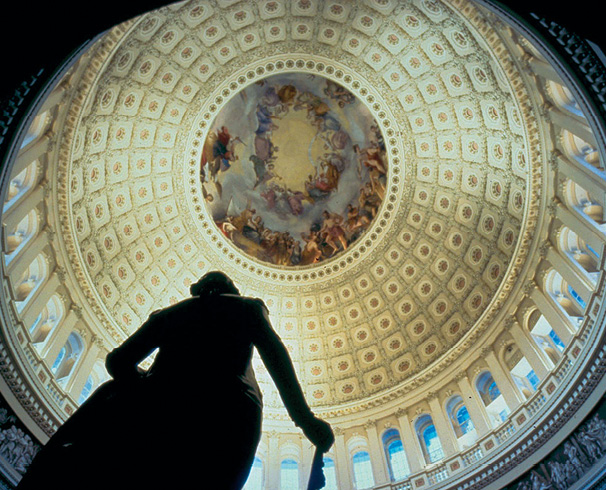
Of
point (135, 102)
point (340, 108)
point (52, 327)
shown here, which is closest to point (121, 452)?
point (52, 327)

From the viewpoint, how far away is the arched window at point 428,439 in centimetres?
1800

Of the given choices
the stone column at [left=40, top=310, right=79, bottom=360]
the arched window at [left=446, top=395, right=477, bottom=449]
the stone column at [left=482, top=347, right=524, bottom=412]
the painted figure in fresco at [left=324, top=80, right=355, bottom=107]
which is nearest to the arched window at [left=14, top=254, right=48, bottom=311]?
the stone column at [left=40, top=310, right=79, bottom=360]

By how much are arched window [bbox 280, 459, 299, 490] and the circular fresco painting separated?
9.70 m

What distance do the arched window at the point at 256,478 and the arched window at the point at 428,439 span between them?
588cm

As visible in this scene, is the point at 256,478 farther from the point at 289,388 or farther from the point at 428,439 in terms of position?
the point at 289,388

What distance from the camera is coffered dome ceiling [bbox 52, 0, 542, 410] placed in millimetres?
18516

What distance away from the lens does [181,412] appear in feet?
11.2

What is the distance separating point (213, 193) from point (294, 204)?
4.56 meters

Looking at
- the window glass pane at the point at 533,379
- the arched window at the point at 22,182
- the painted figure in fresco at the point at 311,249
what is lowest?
the window glass pane at the point at 533,379

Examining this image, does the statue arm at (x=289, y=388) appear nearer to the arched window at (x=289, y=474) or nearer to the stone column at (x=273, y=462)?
the stone column at (x=273, y=462)

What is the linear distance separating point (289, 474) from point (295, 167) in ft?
48.8

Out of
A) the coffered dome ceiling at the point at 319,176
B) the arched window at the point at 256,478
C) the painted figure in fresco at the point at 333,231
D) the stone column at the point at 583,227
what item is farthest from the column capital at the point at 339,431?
the stone column at the point at 583,227

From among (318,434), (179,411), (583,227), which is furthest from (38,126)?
(583,227)

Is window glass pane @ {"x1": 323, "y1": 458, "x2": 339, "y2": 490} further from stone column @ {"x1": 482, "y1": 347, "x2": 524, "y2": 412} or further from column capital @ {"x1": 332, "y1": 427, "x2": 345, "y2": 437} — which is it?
stone column @ {"x1": 482, "y1": 347, "x2": 524, "y2": 412}
